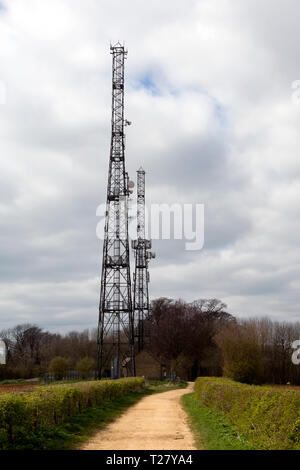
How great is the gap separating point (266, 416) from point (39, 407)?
552 cm

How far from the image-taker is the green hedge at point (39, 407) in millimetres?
10094

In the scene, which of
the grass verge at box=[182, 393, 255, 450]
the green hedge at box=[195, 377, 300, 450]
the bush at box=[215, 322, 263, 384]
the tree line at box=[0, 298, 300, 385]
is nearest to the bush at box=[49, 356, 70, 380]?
the tree line at box=[0, 298, 300, 385]

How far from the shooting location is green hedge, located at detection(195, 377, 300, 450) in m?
8.98

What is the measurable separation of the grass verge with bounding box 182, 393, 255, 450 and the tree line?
15.5 m

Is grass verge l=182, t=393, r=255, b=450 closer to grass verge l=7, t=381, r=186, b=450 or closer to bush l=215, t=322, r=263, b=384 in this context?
grass verge l=7, t=381, r=186, b=450

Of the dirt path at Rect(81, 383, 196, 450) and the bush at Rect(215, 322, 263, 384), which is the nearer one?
the dirt path at Rect(81, 383, 196, 450)

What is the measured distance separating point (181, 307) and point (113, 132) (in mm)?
41702

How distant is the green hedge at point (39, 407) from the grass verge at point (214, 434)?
3900 millimetres

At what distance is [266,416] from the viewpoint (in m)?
10.4

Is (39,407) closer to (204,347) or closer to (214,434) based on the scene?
(214,434)

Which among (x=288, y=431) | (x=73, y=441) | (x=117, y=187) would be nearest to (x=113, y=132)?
(x=117, y=187)

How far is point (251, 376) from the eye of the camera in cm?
3191

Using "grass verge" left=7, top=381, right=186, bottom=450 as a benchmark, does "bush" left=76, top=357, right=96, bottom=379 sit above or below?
below

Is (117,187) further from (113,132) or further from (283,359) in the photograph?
(283,359)
